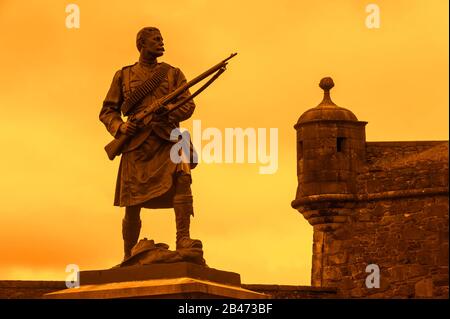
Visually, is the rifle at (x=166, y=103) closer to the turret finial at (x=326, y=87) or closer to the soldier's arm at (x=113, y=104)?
the soldier's arm at (x=113, y=104)

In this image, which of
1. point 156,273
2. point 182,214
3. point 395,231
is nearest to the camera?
point 156,273

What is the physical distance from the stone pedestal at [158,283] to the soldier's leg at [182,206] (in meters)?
0.53

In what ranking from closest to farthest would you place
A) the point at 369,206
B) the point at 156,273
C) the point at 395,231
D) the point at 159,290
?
the point at 159,290 < the point at 156,273 < the point at 395,231 < the point at 369,206

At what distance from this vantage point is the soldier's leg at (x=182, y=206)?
18.9 meters

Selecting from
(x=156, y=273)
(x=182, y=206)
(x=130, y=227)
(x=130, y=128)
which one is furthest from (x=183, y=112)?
(x=156, y=273)

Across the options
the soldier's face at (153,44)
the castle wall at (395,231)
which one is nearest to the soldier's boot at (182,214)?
the soldier's face at (153,44)

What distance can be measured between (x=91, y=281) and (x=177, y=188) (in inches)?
47.9

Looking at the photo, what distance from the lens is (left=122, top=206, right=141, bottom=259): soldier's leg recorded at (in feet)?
62.6

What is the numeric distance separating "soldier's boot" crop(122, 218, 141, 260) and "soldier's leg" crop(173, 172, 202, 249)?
0.48 metres

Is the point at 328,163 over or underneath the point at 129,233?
over

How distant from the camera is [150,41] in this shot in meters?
19.3

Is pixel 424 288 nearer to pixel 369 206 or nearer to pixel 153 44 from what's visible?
pixel 369 206

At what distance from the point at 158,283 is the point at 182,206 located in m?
1.03
